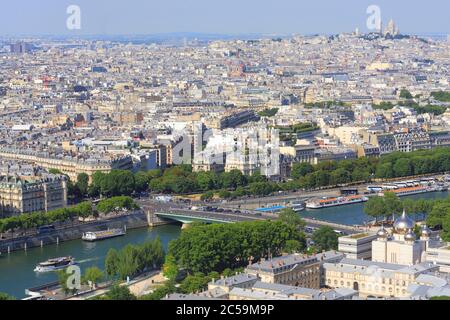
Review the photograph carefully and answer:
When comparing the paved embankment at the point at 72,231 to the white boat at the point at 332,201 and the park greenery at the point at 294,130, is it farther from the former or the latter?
the park greenery at the point at 294,130

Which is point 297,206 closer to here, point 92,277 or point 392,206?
point 392,206

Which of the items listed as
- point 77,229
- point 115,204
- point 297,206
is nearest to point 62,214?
point 77,229

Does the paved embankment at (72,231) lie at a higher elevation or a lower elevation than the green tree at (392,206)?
lower

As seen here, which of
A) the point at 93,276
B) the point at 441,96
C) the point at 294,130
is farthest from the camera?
the point at 441,96

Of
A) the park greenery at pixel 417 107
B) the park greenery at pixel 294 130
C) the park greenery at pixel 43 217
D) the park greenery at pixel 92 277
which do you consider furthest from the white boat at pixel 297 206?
the park greenery at pixel 417 107

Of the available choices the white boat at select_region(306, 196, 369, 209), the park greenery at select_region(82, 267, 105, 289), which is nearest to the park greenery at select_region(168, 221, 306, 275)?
the park greenery at select_region(82, 267, 105, 289)

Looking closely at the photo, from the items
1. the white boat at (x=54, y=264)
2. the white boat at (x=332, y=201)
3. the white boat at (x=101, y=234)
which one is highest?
the white boat at (x=54, y=264)

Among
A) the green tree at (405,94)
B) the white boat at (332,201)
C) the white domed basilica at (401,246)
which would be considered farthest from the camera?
the green tree at (405,94)
